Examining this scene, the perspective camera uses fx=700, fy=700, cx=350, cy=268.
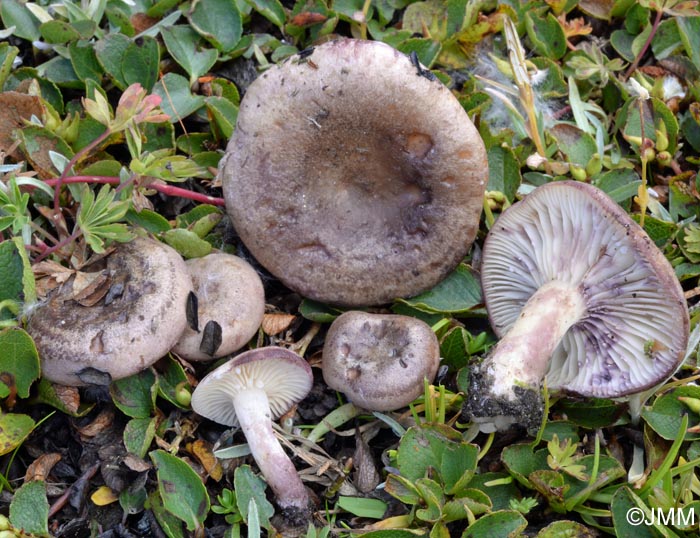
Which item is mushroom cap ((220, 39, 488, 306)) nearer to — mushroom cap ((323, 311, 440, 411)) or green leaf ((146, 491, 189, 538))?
mushroom cap ((323, 311, 440, 411))

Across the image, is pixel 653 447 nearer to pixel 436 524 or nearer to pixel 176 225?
pixel 436 524

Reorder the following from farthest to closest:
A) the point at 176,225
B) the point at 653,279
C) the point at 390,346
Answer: the point at 176,225 < the point at 390,346 < the point at 653,279

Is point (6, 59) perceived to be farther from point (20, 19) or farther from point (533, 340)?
point (533, 340)

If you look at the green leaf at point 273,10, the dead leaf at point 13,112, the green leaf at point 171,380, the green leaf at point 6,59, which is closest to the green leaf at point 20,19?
the green leaf at point 6,59

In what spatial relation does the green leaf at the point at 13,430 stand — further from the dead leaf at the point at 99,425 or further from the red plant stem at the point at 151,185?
the red plant stem at the point at 151,185

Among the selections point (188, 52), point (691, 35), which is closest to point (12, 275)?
point (188, 52)

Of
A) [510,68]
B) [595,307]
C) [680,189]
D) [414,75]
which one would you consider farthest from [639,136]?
[414,75]

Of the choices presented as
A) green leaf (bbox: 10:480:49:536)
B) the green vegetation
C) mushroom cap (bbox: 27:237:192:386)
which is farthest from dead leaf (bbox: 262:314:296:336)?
green leaf (bbox: 10:480:49:536)
